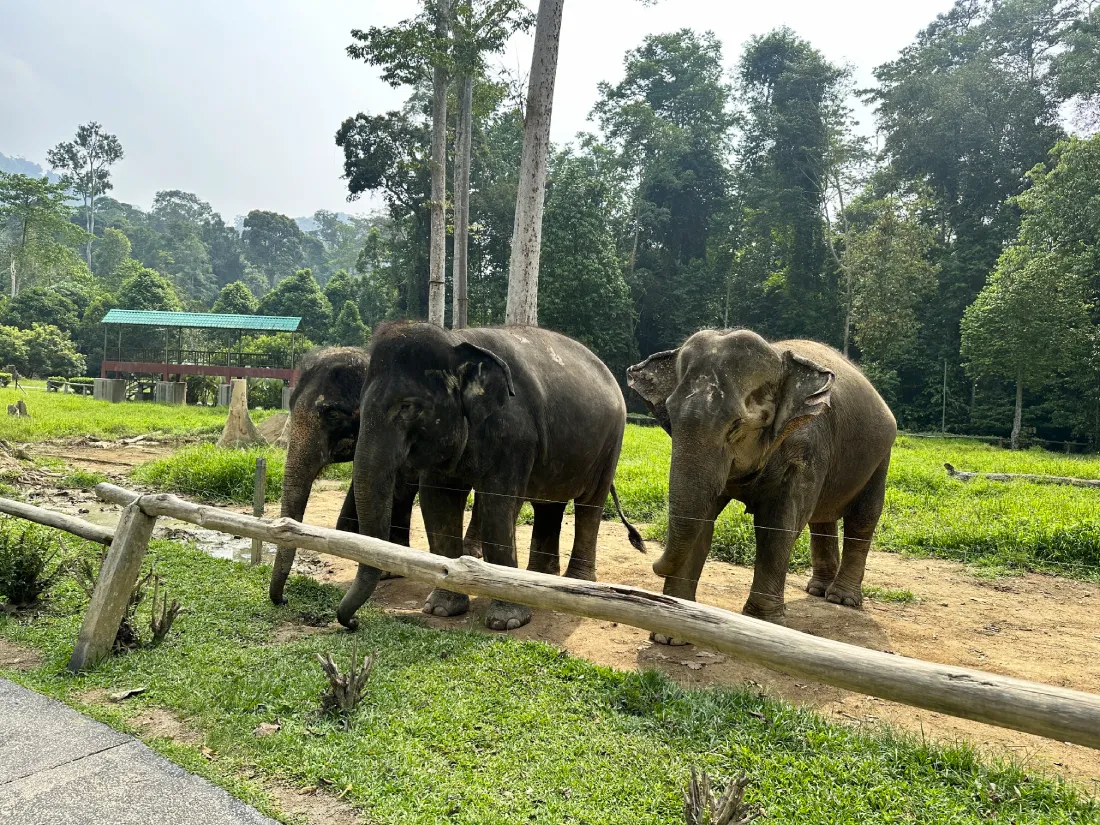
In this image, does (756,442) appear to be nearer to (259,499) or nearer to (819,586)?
(819,586)

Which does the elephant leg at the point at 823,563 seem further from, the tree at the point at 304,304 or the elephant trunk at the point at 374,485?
the tree at the point at 304,304

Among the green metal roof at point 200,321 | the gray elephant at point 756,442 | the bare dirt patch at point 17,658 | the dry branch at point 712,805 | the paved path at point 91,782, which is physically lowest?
the bare dirt patch at point 17,658

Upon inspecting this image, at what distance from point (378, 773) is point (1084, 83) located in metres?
37.1

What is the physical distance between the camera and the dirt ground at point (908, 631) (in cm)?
375

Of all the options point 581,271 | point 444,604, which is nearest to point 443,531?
point 444,604

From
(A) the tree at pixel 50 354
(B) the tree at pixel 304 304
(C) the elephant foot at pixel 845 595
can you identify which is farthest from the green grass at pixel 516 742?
(B) the tree at pixel 304 304

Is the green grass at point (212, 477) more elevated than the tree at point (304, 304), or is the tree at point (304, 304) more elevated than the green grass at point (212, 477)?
the tree at point (304, 304)

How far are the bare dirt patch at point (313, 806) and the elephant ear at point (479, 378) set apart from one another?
2.76m

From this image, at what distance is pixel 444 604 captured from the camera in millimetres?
5453

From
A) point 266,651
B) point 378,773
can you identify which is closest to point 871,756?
point 378,773

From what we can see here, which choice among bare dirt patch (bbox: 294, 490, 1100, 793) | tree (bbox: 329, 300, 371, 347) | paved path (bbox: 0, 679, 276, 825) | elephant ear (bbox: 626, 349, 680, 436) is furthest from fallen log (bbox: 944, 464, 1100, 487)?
tree (bbox: 329, 300, 371, 347)

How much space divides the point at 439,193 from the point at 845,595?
12970 millimetres

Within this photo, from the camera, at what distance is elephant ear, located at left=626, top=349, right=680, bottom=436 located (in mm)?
4828

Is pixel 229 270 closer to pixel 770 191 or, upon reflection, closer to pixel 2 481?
pixel 770 191
